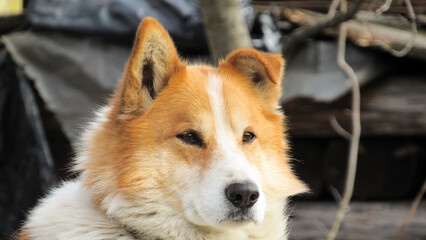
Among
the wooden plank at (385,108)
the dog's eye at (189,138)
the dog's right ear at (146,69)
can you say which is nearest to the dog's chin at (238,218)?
the dog's eye at (189,138)

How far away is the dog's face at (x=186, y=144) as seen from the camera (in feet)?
8.37

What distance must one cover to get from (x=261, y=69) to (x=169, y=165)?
820 millimetres

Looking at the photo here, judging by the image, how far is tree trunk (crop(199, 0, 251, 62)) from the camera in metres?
3.81

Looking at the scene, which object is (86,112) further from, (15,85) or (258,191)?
(258,191)

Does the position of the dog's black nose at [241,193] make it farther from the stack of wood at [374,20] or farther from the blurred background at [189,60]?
the stack of wood at [374,20]

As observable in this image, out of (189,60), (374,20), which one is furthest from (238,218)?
(374,20)

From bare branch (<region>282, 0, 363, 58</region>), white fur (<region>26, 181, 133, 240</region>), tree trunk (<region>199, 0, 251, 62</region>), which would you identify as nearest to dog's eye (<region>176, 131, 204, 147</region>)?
white fur (<region>26, 181, 133, 240</region>)

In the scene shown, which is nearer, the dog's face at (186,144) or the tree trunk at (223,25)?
the dog's face at (186,144)

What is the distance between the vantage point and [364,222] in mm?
5094

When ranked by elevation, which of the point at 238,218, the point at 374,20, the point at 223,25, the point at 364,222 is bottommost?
the point at 364,222

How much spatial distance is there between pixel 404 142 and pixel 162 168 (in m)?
3.44

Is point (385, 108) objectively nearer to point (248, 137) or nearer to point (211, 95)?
point (248, 137)

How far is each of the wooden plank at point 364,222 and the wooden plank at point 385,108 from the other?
778 millimetres

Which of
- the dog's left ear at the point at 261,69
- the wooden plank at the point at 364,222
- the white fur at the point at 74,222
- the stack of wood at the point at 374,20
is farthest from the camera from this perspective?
the wooden plank at the point at 364,222
